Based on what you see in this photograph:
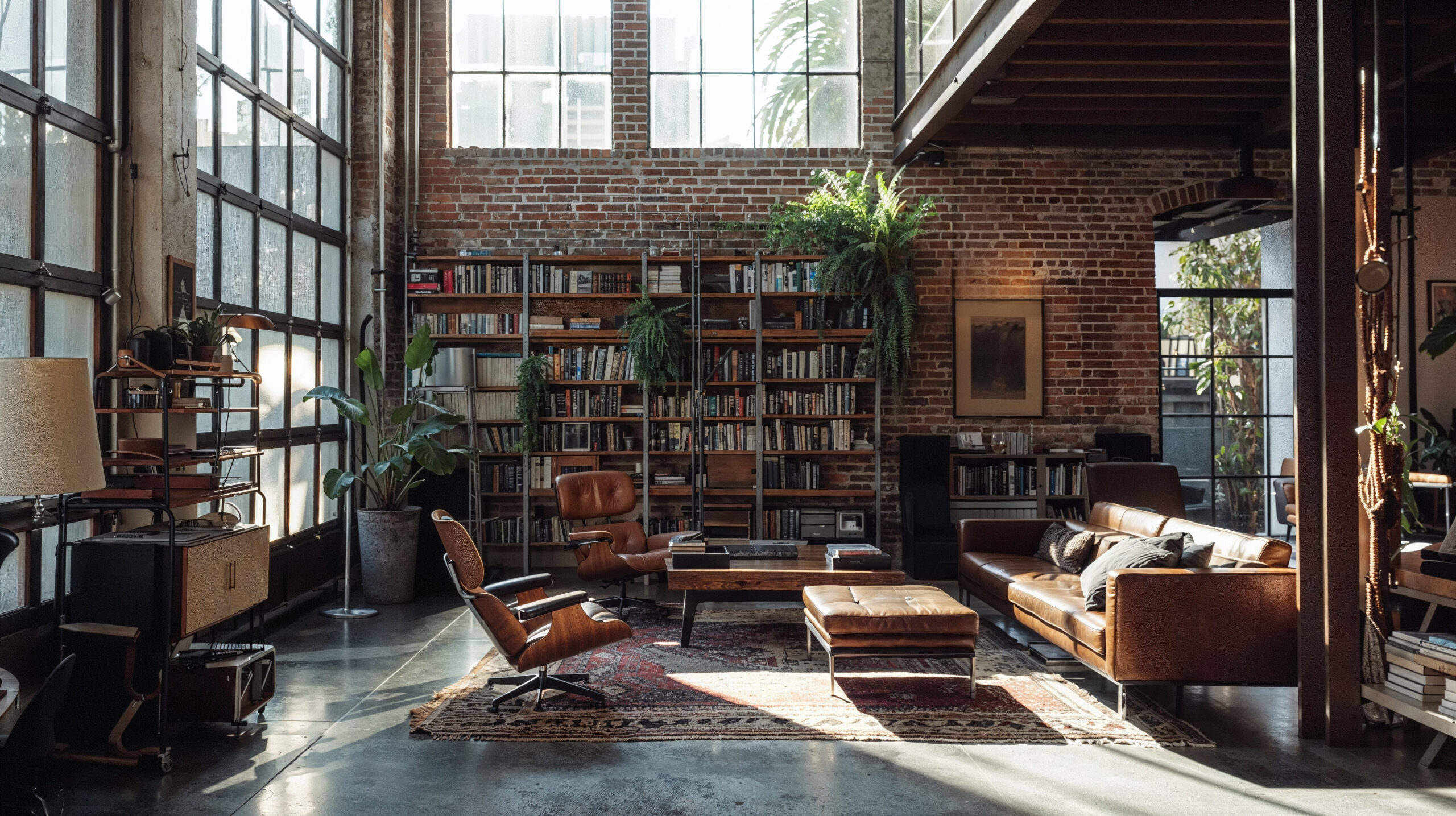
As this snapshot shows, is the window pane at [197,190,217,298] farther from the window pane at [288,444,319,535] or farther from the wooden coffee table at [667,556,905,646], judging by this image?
the wooden coffee table at [667,556,905,646]

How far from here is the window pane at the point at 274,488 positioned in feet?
20.2

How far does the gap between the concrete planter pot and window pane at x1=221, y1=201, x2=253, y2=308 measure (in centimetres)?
169

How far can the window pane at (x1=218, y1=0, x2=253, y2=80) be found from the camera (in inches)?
229

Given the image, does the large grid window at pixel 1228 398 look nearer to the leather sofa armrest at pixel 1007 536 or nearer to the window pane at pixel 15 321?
the leather sofa armrest at pixel 1007 536

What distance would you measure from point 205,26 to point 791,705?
4792 mm

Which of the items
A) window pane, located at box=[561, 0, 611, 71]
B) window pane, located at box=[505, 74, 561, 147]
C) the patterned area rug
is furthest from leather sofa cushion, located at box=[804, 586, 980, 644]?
window pane, located at box=[561, 0, 611, 71]

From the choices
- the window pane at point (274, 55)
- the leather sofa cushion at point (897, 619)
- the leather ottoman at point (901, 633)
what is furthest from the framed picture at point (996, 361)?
the window pane at point (274, 55)

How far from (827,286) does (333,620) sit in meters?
4.19

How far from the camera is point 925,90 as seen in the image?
7.24 m

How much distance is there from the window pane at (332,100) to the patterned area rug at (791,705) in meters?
4.32

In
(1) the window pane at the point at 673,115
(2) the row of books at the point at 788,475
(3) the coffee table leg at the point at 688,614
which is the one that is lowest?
(3) the coffee table leg at the point at 688,614

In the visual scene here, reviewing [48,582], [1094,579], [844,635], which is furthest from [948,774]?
[48,582]

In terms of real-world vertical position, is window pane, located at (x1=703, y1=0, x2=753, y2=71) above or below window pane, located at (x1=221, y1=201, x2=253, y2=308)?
above

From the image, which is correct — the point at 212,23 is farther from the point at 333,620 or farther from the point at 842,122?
the point at 842,122
